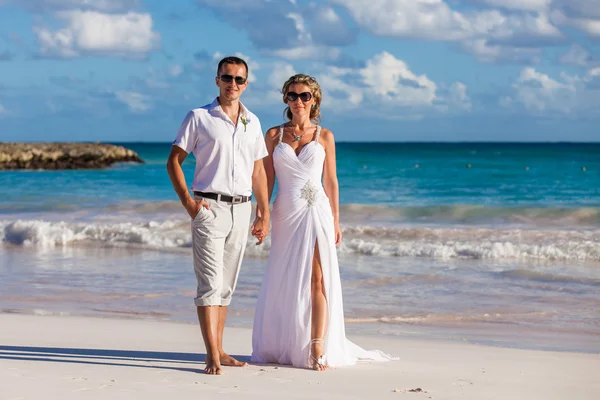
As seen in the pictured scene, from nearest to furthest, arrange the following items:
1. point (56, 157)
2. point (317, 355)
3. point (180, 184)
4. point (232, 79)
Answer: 1. point (180, 184)
2. point (232, 79)
3. point (317, 355)
4. point (56, 157)

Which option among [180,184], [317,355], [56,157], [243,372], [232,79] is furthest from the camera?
[56,157]

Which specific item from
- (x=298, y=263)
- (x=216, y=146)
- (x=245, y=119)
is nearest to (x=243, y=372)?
(x=298, y=263)

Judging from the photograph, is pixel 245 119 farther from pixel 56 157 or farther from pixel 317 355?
pixel 56 157

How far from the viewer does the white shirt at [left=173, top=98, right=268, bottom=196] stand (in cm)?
492

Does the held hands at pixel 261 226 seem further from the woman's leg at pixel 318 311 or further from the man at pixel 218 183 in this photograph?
the woman's leg at pixel 318 311

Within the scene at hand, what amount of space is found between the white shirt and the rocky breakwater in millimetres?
46361

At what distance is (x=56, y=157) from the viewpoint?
52.0 meters

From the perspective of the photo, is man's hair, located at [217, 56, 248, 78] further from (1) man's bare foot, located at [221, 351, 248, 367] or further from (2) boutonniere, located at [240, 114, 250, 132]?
(1) man's bare foot, located at [221, 351, 248, 367]

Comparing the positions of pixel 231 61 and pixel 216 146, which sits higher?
pixel 231 61

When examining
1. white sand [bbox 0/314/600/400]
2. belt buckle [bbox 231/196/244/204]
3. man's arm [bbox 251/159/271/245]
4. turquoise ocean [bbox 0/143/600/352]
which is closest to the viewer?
white sand [bbox 0/314/600/400]

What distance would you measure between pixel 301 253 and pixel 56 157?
161 ft

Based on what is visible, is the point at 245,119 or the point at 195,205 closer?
the point at 195,205

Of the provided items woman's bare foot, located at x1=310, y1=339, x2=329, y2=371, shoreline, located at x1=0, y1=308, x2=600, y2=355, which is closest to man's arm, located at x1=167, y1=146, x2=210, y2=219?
woman's bare foot, located at x1=310, y1=339, x2=329, y2=371

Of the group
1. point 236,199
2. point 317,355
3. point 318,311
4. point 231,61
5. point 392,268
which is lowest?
point 317,355
